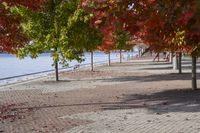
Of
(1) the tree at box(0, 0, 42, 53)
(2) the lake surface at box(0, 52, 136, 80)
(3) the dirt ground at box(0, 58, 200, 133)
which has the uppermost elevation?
(1) the tree at box(0, 0, 42, 53)

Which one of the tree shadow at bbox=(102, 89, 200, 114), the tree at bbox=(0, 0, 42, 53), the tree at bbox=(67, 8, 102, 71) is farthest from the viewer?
the tree at bbox=(67, 8, 102, 71)

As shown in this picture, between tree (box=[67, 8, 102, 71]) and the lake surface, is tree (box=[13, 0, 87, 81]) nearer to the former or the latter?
tree (box=[67, 8, 102, 71])

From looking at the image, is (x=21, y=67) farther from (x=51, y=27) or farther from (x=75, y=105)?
(x=75, y=105)

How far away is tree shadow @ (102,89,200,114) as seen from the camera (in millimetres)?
13351

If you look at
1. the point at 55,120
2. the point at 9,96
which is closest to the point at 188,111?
the point at 55,120

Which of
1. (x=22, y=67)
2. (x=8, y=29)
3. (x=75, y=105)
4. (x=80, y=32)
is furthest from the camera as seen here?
(x=22, y=67)

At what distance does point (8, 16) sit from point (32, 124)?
3.04 meters

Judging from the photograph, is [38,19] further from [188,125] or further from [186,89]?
[188,125]

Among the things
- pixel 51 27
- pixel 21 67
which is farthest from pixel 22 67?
pixel 51 27

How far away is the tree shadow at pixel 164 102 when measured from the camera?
1335cm

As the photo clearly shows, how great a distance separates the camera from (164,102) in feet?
48.8

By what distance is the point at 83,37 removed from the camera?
81.3 ft

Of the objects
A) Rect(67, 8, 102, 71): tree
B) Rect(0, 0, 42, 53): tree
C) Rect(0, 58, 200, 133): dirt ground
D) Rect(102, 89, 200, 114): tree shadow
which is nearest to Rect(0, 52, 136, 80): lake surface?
Rect(67, 8, 102, 71): tree

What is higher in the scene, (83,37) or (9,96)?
(83,37)
